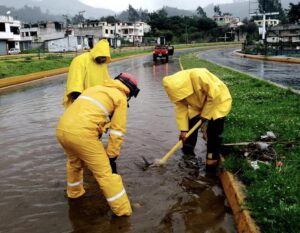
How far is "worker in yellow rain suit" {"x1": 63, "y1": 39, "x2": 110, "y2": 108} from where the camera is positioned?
227 inches

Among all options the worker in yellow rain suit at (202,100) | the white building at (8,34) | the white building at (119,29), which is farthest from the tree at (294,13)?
the worker in yellow rain suit at (202,100)

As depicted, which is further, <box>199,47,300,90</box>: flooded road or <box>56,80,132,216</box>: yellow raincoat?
<box>199,47,300,90</box>: flooded road

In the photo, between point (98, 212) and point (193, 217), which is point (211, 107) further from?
point (98, 212)

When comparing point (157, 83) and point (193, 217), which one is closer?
point (193, 217)

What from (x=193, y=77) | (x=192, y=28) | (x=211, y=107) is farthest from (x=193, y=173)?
(x=192, y=28)

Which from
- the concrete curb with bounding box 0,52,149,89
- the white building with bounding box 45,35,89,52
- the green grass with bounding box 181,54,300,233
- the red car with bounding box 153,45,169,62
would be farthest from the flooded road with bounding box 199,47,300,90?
the white building with bounding box 45,35,89,52

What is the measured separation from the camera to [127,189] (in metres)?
5.22

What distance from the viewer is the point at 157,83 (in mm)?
17500

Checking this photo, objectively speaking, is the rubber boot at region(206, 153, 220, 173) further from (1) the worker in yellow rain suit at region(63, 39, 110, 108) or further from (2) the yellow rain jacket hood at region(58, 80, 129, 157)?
(1) the worker in yellow rain suit at region(63, 39, 110, 108)

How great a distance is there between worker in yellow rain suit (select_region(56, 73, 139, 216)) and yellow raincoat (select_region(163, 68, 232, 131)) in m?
1.03

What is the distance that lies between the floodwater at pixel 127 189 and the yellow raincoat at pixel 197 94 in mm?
939

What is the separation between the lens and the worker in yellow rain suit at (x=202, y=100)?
5.19m

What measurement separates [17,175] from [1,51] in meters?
60.4

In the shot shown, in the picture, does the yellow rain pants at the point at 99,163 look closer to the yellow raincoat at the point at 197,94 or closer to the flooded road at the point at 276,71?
the yellow raincoat at the point at 197,94
